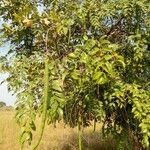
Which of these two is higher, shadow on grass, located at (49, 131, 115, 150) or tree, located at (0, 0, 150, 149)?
tree, located at (0, 0, 150, 149)

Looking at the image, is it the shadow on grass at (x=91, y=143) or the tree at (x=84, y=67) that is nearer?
the tree at (x=84, y=67)

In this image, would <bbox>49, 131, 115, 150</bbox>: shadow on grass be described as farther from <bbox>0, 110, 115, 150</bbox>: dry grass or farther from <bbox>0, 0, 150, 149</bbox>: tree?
<bbox>0, 0, 150, 149</bbox>: tree

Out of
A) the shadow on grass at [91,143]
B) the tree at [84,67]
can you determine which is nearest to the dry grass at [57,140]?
the shadow on grass at [91,143]

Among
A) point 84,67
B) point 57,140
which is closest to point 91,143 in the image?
point 57,140

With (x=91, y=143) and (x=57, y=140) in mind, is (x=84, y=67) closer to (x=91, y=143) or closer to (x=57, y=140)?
(x=91, y=143)

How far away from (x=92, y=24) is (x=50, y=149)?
207 inches

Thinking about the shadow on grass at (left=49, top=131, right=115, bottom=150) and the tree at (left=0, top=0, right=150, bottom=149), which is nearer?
the tree at (left=0, top=0, right=150, bottom=149)

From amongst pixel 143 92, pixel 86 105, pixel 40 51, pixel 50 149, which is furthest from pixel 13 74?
pixel 50 149

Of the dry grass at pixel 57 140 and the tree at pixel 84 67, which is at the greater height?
the tree at pixel 84 67

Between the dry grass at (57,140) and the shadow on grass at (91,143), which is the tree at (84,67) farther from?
the shadow on grass at (91,143)

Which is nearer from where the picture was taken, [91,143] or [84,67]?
[84,67]

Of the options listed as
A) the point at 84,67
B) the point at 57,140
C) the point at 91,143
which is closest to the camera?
the point at 84,67

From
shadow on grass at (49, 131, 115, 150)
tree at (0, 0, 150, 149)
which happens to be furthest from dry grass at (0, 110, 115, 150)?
tree at (0, 0, 150, 149)

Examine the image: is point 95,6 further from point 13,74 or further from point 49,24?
point 49,24
